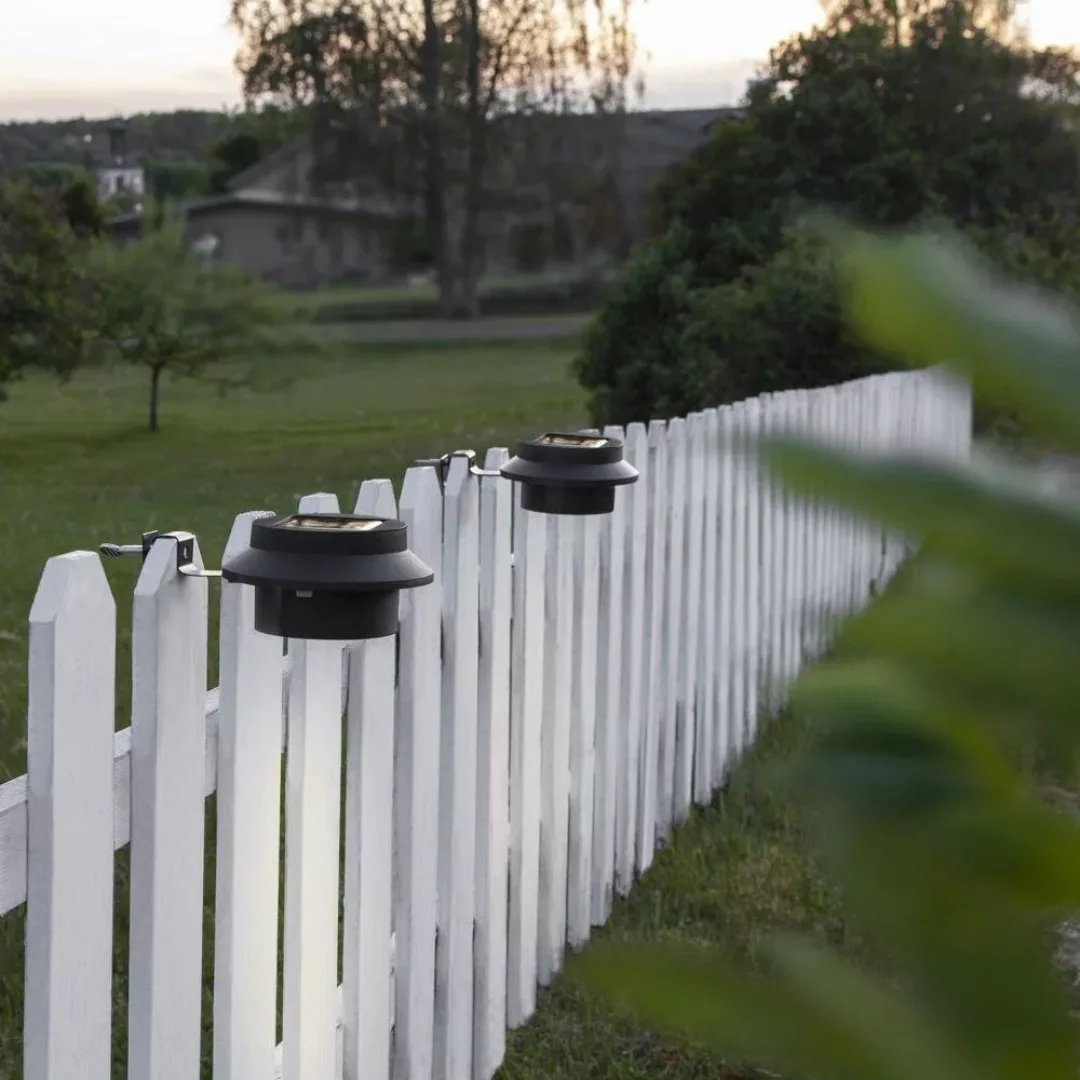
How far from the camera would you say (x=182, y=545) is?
1994 mm

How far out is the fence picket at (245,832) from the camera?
2168 millimetres

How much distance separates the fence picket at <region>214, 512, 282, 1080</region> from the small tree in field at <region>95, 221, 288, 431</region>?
1900 cm

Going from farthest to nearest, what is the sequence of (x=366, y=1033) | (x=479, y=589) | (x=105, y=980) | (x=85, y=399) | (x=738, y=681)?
(x=85, y=399), (x=738, y=681), (x=479, y=589), (x=366, y=1033), (x=105, y=980)

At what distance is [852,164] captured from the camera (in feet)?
50.2

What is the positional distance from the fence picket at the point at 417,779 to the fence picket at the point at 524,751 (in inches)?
19.2

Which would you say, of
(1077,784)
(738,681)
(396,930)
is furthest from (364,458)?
(1077,784)

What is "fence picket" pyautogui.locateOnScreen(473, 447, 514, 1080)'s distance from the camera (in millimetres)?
3279

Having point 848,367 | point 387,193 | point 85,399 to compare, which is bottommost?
point 85,399

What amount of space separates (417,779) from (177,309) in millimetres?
19554

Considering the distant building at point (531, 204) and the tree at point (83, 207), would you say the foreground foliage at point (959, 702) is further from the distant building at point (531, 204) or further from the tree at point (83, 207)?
the distant building at point (531, 204)

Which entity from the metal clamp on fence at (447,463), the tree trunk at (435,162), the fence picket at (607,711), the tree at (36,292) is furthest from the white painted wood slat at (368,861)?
the tree trunk at (435,162)

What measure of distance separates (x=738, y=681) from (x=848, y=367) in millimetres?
5833

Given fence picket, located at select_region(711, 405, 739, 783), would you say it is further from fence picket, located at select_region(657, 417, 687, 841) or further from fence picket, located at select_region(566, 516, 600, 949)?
fence picket, located at select_region(566, 516, 600, 949)

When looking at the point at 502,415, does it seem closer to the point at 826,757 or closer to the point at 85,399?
the point at 85,399
